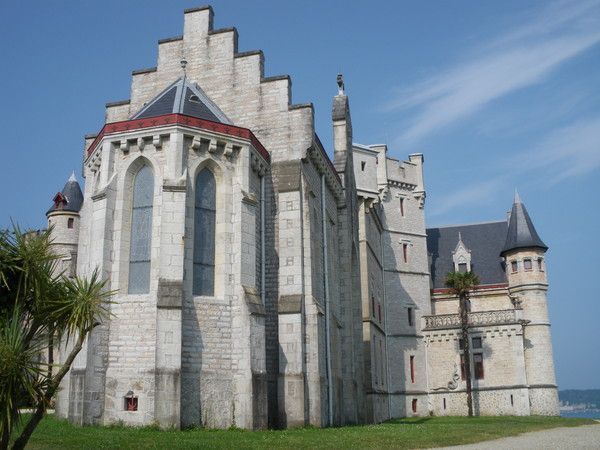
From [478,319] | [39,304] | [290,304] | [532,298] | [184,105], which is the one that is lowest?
[39,304]

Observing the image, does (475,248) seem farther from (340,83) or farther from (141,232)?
(141,232)

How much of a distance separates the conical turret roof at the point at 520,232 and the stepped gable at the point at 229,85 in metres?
31.2

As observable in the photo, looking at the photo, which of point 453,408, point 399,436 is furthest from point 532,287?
point 399,436

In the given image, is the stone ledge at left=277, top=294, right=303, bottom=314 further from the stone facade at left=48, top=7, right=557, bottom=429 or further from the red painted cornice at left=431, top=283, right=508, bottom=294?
the red painted cornice at left=431, top=283, right=508, bottom=294

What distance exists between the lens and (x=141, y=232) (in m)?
21.7

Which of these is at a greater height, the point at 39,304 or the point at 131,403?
the point at 39,304

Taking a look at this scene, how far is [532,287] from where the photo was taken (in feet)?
166

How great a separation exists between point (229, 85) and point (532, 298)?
32505 mm

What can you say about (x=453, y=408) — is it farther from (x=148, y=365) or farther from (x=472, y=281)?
(x=148, y=365)

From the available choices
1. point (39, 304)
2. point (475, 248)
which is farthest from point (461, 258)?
point (39, 304)

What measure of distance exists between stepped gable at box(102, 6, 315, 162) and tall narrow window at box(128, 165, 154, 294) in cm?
460

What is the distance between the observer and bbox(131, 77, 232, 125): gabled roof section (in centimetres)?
2338

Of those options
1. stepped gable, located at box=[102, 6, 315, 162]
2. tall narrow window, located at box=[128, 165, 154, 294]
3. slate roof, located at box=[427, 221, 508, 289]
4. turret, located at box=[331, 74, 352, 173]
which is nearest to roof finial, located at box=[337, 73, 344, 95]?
turret, located at box=[331, 74, 352, 173]

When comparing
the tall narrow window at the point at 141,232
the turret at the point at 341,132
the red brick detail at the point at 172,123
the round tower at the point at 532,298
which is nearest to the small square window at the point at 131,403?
the tall narrow window at the point at 141,232
